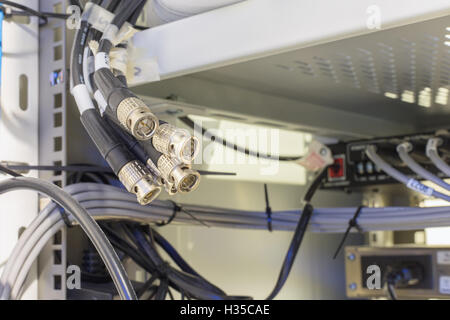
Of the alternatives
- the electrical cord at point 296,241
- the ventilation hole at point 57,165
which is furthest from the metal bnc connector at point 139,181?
the electrical cord at point 296,241

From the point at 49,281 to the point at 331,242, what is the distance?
1.94 ft

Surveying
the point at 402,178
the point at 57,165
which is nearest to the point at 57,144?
the point at 57,165

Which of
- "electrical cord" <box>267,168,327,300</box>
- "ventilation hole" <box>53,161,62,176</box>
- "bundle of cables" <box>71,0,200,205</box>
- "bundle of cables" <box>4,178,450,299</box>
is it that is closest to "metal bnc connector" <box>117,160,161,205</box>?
"bundle of cables" <box>71,0,200,205</box>

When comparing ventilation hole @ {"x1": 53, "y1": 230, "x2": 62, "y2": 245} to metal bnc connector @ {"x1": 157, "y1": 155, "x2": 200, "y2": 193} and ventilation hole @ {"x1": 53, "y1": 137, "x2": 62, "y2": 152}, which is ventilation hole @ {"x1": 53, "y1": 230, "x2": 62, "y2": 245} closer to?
ventilation hole @ {"x1": 53, "y1": 137, "x2": 62, "y2": 152}

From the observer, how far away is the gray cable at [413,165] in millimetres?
722

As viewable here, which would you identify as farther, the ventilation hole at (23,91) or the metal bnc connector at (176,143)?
the ventilation hole at (23,91)

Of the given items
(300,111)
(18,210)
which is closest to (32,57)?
(18,210)

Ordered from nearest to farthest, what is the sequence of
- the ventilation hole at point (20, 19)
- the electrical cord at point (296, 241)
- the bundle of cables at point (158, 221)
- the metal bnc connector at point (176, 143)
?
the metal bnc connector at point (176, 143), the bundle of cables at point (158, 221), the ventilation hole at point (20, 19), the electrical cord at point (296, 241)

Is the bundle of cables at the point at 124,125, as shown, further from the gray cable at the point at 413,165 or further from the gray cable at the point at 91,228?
the gray cable at the point at 413,165

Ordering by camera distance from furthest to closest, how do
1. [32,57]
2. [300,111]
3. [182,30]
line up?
[300,111] → [32,57] → [182,30]

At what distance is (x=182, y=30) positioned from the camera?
0.58 m

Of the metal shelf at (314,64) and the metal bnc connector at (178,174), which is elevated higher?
the metal shelf at (314,64)

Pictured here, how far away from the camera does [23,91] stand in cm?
68

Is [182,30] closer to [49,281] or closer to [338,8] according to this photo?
[338,8]
